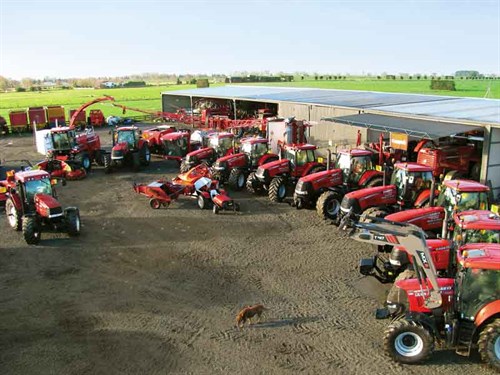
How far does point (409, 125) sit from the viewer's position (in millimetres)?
17781

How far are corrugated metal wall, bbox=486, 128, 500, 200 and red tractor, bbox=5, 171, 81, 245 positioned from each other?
13222 millimetres

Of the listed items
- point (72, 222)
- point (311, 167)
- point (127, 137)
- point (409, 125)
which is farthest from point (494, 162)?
point (127, 137)

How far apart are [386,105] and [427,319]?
58.1ft

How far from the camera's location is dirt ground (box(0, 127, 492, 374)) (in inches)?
299

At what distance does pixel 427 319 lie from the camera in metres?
7.36

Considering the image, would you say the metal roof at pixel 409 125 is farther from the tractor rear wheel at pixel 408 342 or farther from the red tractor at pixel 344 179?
the tractor rear wheel at pixel 408 342

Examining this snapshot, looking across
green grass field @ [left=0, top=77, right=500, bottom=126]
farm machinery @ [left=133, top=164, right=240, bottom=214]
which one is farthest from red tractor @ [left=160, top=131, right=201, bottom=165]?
green grass field @ [left=0, top=77, right=500, bottom=126]

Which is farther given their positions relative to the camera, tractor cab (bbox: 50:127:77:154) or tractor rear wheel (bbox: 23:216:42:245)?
tractor cab (bbox: 50:127:77:154)

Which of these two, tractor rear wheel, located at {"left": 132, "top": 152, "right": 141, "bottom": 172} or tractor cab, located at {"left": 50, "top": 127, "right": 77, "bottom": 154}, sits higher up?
tractor cab, located at {"left": 50, "top": 127, "right": 77, "bottom": 154}

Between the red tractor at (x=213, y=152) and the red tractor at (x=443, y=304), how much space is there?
14.5 m

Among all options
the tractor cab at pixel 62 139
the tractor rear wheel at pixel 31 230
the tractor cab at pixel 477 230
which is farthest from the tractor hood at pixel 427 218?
the tractor cab at pixel 62 139

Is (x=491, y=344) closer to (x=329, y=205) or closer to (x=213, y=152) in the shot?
(x=329, y=205)

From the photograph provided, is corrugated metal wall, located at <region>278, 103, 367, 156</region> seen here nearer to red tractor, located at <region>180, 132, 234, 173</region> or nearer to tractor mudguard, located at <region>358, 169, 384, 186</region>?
red tractor, located at <region>180, 132, 234, 173</region>

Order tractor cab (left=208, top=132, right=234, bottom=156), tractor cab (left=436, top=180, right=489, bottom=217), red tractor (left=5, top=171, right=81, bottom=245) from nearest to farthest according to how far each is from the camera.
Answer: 1. tractor cab (left=436, top=180, right=489, bottom=217)
2. red tractor (left=5, top=171, right=81, bottom=245)
3. tractor cab (left=208, top=132, right=234, bottom=156)
